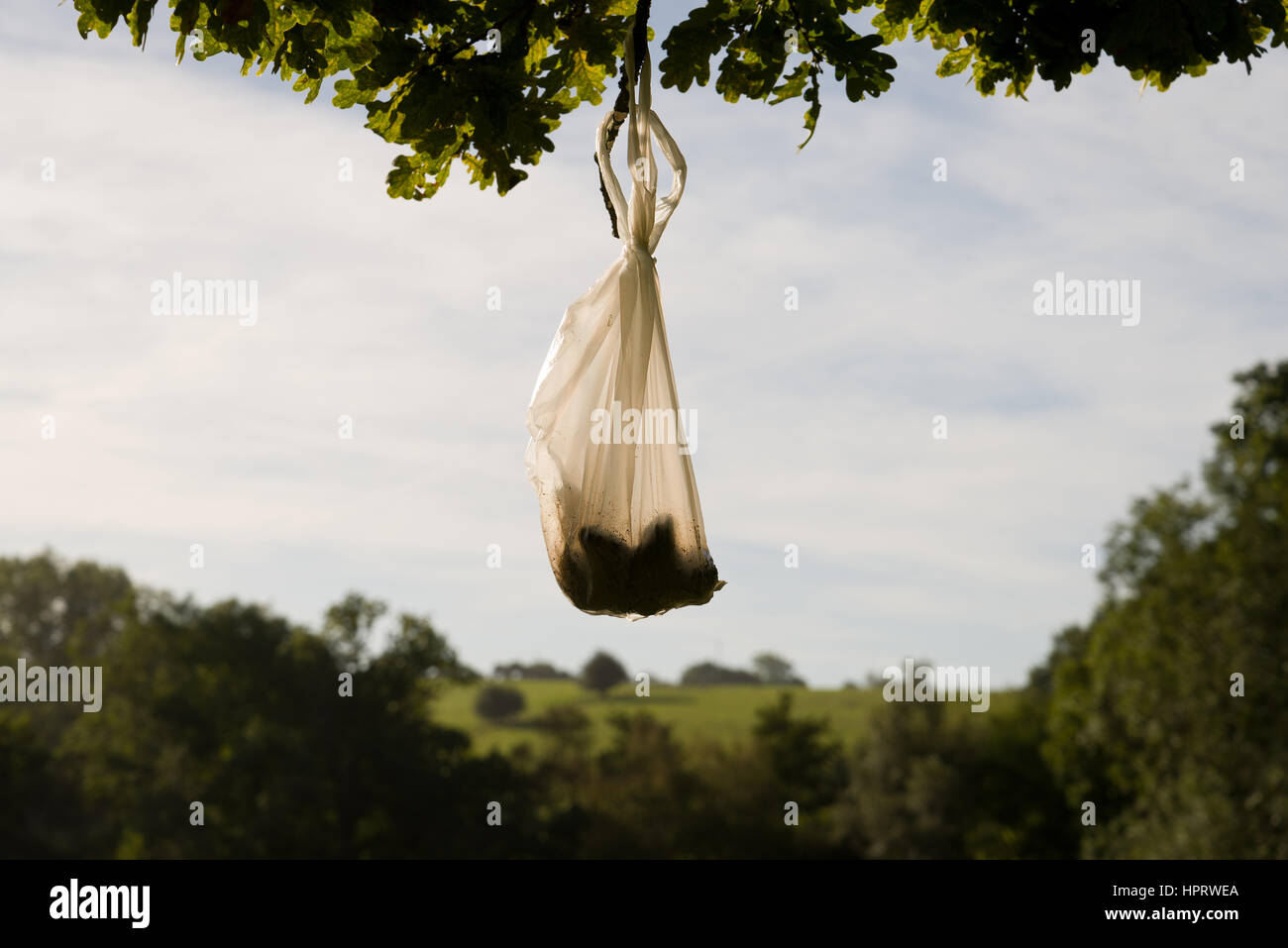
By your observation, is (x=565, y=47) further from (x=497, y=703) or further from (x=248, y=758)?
(x=497, y=703)

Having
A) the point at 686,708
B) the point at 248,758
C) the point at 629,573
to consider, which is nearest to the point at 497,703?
the point at 686,708

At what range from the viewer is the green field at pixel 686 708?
49562mm

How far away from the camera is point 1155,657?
2472 centimetres

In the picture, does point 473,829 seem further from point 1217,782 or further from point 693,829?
point 1217,782

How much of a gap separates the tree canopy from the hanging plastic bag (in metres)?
0.23

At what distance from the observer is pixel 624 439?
293 centimetres

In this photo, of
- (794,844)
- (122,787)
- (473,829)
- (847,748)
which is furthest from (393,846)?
(847,748)

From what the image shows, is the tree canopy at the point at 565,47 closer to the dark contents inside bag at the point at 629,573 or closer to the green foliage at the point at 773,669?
the dark contents inside bag at the point at 629,573

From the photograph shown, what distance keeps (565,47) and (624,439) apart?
988 millimetres

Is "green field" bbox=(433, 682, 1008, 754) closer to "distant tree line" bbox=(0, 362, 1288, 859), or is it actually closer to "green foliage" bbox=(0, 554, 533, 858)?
"distant tree line" bbox=(0, 362, 1288, 859)

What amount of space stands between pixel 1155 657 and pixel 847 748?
80.0 ft

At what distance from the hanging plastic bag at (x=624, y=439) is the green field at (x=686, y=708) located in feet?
149

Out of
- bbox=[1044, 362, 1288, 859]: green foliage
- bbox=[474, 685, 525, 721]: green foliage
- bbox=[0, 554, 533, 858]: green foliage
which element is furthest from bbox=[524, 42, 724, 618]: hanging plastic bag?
bbox=[474, 685, 525, 721]: green foliage

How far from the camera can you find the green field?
49.6m
